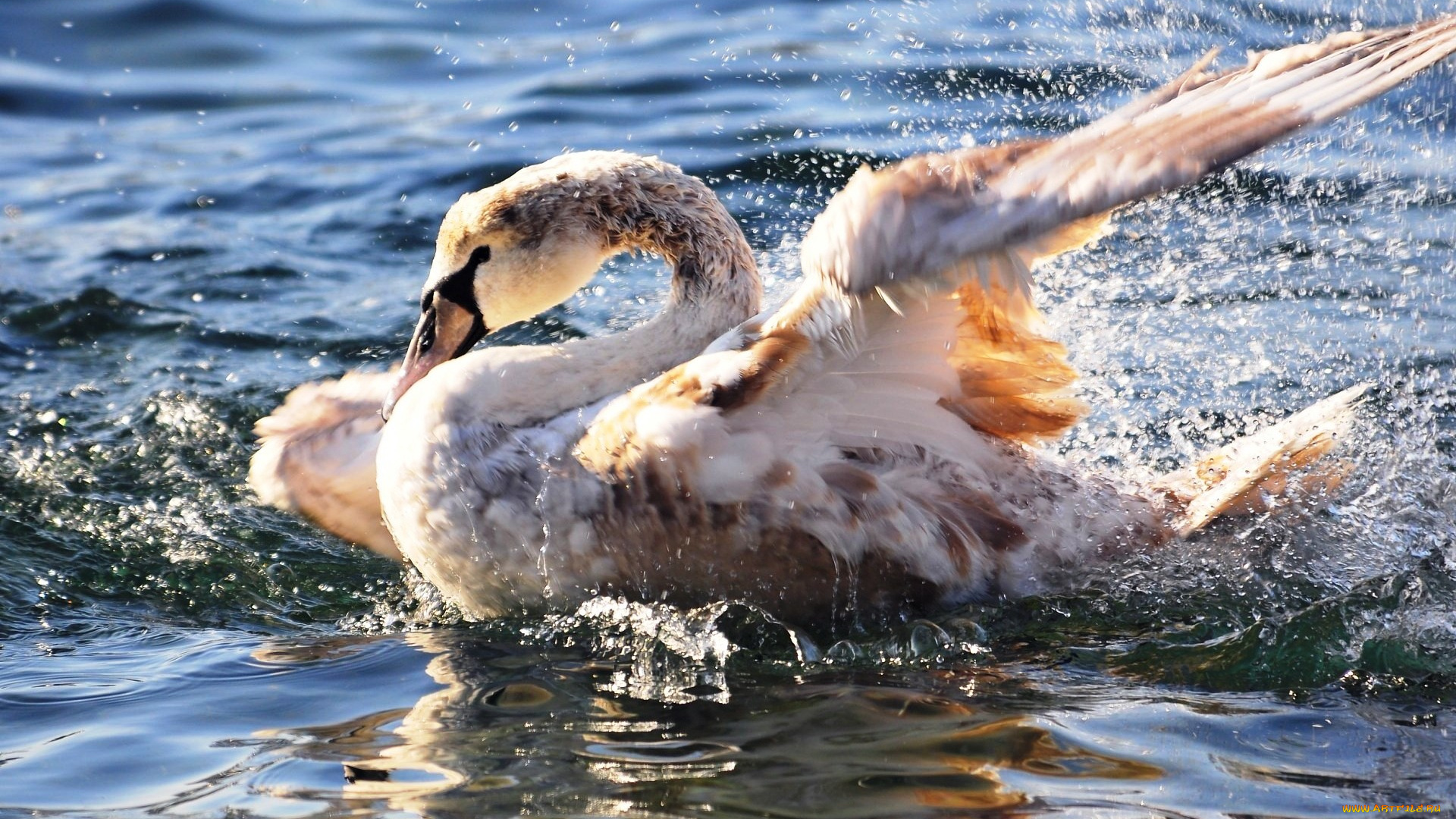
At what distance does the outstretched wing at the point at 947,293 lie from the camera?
356 cm

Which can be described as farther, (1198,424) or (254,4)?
(254,4)

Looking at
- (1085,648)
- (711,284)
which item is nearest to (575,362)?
(711,284)

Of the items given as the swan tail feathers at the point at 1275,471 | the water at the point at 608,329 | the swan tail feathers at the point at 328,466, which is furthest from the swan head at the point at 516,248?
the swan tail feathers at the point at 1275,471

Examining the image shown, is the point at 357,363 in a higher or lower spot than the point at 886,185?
lower

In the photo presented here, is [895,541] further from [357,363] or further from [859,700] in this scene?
[357,363]

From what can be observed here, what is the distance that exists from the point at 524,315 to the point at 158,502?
1608mm

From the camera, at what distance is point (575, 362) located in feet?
14.5

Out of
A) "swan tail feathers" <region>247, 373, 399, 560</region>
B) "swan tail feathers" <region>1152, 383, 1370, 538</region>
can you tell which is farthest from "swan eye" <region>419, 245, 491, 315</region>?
"swan tail feathers" <region>1152, 383, 1370, 538</region>

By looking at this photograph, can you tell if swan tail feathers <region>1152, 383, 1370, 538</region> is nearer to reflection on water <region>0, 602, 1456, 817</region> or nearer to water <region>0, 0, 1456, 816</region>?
water <region>0, 0, 1456, 816</region>

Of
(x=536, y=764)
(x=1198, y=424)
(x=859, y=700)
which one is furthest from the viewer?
(x=1198, y=424)

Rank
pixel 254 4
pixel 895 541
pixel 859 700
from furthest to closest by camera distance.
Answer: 1. pixel 254 4
2. pixel 895 541
3. pixel 859 700

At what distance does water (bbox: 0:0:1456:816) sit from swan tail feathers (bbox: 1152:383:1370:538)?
0.08 meters

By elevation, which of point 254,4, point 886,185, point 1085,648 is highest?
point 254,4

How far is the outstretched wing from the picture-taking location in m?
3.56
